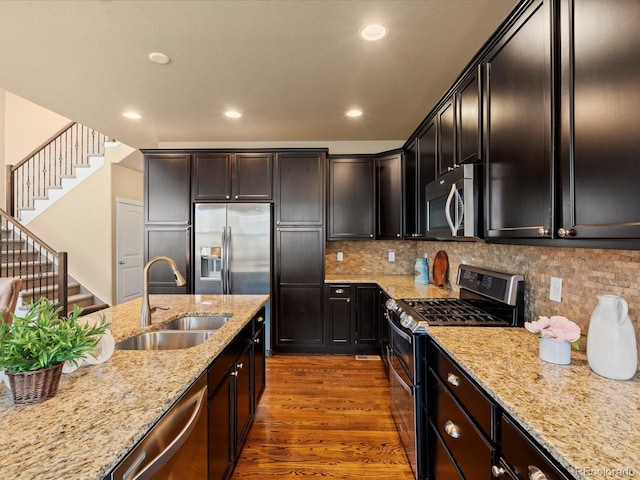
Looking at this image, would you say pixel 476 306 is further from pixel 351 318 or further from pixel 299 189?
pixel 299 189

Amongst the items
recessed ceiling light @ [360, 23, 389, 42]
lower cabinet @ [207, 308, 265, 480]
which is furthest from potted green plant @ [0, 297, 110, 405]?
recessed ceiling light @ [360, 23, 389, 42]

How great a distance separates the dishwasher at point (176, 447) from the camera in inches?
33.0

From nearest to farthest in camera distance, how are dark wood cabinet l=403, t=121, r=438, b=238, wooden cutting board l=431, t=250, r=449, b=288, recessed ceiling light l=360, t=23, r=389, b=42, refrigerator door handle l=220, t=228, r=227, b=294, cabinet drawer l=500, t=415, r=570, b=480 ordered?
cabinet drawer l=500, t=415, r=570, b=480, recessed ceiling light l=360, t=23, r=389, b=42, dark wood cabinet l=403, t=121, r=438, b=238, wooden cutting board l=431, t=250, r=449, b=288, refrigerator door handle l=220, t=228, r=227, b=294

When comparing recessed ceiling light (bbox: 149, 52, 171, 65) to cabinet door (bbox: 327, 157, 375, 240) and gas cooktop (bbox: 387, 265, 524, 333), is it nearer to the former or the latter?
cabinet door (bbox: 327, 157, 375, 240)

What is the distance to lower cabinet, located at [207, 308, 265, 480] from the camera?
142cm

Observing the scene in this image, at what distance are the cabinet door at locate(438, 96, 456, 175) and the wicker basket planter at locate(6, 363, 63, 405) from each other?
2.20 metres

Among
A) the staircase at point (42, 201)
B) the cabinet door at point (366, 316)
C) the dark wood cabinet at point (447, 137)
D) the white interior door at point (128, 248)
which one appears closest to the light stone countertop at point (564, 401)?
the dark wood cabinet at point (447, 137)

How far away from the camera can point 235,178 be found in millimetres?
3799

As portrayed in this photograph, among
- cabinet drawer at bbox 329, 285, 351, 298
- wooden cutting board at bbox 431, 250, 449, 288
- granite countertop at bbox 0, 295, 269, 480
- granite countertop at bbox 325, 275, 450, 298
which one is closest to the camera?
granite countertop at bbox 0, 295, 269, 480

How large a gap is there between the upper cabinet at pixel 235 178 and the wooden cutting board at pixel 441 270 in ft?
6.61

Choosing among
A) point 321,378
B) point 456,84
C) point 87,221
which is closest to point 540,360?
point 456,84

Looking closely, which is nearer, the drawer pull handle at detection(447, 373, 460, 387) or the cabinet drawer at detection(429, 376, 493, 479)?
the cabinet drawer at detection(429, 376, 493, 479)

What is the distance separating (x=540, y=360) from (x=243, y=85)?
2.72 metres

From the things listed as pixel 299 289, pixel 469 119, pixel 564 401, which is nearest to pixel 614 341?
pixel 564 401
